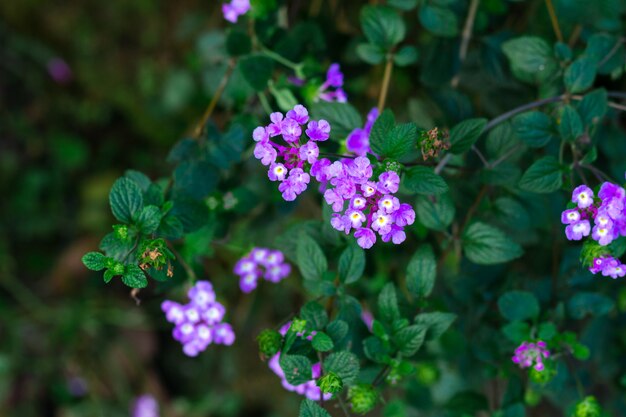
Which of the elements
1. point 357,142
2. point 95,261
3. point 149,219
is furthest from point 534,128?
point 95,261

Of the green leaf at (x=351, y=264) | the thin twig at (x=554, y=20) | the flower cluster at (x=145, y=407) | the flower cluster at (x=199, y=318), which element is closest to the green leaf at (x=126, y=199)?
the flower cluster at (x=199, y=318)

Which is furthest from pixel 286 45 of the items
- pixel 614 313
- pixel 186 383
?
pixel 186 383

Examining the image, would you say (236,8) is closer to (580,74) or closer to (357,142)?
(357,142)

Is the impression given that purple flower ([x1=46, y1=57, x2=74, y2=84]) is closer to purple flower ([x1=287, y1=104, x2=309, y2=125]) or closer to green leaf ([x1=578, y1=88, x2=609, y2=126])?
purple flower ([x1=287, y1=104, x2=309, y2=125])

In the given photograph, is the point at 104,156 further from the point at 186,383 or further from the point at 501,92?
the point at 501,92

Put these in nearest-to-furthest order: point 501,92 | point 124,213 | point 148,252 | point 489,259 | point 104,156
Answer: point 148,252
point 124,213
point 489,259
point 501,92
point 104,156

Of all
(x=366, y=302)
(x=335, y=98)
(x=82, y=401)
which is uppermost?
(x=335, y=98)

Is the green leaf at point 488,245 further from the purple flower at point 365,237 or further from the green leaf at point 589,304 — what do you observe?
the purple flower at point 365,237
